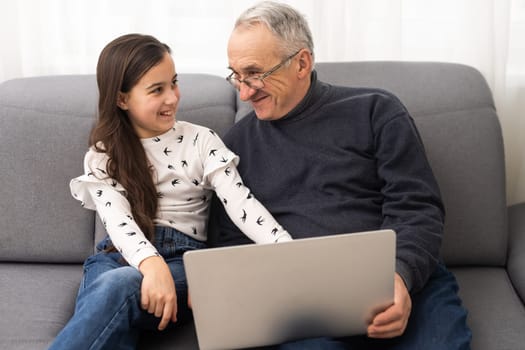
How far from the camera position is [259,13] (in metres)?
1.70

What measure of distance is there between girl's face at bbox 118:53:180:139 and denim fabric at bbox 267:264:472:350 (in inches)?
25.1

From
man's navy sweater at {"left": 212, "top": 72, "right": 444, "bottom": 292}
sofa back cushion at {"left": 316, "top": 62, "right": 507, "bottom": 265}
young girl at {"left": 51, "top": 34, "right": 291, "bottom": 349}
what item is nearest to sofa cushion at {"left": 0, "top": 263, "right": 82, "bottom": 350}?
young girl at {"left": 51, "top": 34, "right": 291, "bottom": 349}

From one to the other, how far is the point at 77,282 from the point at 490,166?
1171 millimetres

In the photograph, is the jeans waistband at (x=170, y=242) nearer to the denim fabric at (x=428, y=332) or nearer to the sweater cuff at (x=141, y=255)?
the sweater cuff at (x=141, y=255)

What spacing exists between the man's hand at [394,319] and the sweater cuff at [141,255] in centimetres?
53

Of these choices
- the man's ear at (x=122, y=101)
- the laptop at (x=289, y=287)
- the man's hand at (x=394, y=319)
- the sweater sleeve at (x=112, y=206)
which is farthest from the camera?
the man's ear at (x=122, y=101)

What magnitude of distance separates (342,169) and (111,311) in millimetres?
650

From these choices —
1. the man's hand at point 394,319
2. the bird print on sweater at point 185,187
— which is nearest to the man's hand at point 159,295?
the bird print on sweater at point 185,187

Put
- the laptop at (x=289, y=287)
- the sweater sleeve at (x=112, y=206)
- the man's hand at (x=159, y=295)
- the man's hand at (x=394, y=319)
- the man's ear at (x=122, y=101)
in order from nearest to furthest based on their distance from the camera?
the laptop at (x=289, y=287) < the man's hand at (x=394, y=319) < the man's hand at (x=159, y=295) < the sweater sleeve at (x=112, y=206) < the man's ear at (x=122, y=101)

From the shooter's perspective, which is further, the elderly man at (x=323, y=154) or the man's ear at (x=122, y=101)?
the man's ear at (x=122, y=101)

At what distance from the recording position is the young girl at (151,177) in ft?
5.49

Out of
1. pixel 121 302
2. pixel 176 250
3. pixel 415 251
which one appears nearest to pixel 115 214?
pixel 176 250

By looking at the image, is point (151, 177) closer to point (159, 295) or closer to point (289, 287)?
point (159, 295)

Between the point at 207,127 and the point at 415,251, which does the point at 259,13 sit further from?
the point at 415,251
